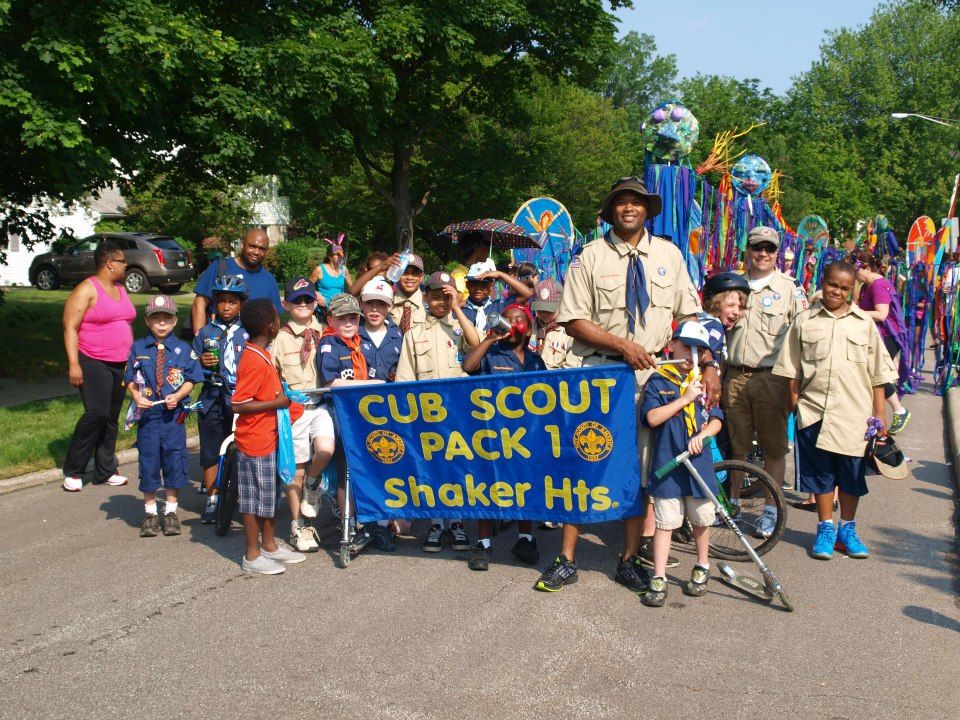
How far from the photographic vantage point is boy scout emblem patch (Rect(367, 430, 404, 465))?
5953mm

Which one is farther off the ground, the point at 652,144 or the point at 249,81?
the point at 249,81

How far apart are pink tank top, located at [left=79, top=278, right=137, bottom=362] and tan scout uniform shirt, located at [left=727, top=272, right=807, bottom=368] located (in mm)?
5100

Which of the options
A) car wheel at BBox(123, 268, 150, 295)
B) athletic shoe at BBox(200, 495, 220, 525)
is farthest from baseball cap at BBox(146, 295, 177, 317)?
car wheel at BBox(123, 268, 150, 295)

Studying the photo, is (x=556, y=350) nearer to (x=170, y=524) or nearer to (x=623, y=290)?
(x=623, y=290)

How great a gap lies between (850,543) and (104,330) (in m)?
6.25

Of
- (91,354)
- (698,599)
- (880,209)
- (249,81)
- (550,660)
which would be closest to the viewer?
(550,660)

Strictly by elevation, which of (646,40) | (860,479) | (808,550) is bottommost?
(808,550)

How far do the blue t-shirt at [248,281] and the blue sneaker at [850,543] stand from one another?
4.55 meters

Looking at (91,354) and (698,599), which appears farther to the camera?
(91,354)

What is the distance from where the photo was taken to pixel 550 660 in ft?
14.8

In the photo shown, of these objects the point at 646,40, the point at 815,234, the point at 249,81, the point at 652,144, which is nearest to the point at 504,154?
the point at 815,234

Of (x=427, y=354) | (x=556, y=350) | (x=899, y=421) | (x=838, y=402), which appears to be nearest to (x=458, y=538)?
(x=427, y=354)

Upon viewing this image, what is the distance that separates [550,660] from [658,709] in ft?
2.15

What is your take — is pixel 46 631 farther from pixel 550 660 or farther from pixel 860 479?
pixel 860 479
